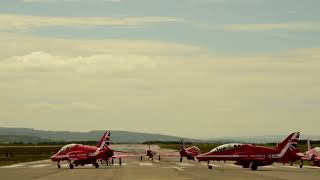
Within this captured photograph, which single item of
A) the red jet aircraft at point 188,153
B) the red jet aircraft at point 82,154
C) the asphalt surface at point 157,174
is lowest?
the asphalt surface at point 157,174

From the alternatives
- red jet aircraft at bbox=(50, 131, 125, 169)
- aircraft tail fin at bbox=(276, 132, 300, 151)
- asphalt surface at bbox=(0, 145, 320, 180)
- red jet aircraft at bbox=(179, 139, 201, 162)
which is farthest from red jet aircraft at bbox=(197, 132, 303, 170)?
red jet aircraft at bbox=(179, 139, 201, 162)

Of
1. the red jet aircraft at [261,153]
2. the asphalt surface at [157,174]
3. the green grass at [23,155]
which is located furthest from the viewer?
the green grass at [23,155]

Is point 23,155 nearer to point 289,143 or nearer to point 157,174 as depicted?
point 289,143

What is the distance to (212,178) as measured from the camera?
42969 millimetres

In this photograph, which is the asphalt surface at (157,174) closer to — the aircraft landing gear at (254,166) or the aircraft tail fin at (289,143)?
the aircraft landing gear at (254,166)

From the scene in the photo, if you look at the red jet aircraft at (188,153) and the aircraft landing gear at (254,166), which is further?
the red jet aircraft at (188,153)

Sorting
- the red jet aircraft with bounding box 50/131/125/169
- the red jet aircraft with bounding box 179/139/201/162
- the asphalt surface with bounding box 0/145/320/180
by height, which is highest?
the red jet aircraft with bounding box 179/139/201/162

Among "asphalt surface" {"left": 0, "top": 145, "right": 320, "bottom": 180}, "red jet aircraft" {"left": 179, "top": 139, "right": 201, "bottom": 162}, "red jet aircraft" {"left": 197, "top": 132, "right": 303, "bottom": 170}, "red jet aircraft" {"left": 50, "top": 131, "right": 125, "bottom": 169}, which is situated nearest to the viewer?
"asphalt surface" {"left": 0, "top": 145, "right": 320, "bottom": 180}

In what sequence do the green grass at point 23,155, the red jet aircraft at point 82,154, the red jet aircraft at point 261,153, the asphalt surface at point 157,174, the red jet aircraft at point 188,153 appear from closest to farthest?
the asphalt surface at point 157,174 < the red jet aircraft at point 261,153 < the red jet aircraft at point 82,154 < the red jet aircraft at point 188,153 < the green grass at point 23,155

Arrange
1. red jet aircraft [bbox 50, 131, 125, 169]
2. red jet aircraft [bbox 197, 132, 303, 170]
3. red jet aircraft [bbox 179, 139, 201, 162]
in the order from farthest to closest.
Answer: red jet aircraft [bbox 179, 139, 201, 162] → red jet aircraft [bbox 50, 131, 125, 169] → red jet aircraft [bbox 197, 132, 303, 170]

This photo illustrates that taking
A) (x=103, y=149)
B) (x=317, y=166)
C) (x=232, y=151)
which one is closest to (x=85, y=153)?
(x=103, y=149)

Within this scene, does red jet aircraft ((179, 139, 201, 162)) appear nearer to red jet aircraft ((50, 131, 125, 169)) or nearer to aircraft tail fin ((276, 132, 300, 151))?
red jet aircraft ((50, 131, 125, 169))

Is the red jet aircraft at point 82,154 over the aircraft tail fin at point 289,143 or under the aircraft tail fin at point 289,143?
under

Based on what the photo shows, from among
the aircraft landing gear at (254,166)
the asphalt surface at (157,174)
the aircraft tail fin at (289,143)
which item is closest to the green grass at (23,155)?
the asphalt surface at (157,174)
